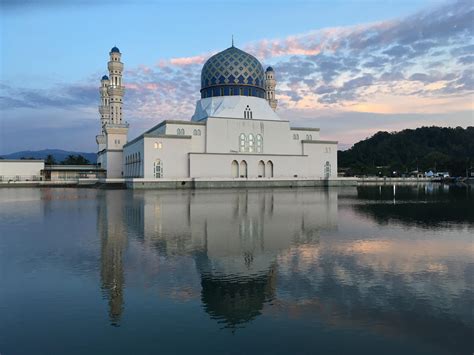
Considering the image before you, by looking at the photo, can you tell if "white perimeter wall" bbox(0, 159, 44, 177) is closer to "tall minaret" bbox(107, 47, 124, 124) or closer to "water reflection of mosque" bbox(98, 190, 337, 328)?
"tall minaret" bbox(107, 47, 124, 124)

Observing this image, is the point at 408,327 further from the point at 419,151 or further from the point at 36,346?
the point at 419,151

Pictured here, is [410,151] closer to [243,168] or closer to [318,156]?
[318,156]

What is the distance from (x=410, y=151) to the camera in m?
99.8

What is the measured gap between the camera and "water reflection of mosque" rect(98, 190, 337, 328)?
19.9 ft

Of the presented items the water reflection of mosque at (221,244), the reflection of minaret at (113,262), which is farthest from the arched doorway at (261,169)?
the reflection of minaret at (113,262)

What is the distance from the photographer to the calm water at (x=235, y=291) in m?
4.72

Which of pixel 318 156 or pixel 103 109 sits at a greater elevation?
pixel 103 109

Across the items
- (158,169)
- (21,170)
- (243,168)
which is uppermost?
(21,170)

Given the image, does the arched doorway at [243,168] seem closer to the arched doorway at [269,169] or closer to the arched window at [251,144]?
the arched window at [251,144]

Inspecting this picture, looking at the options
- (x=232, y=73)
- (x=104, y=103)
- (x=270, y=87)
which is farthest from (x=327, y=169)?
(x=104, y=103)

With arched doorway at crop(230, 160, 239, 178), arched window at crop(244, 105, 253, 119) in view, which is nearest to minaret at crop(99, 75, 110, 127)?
arched window at crop(244, 105, 253, 119)

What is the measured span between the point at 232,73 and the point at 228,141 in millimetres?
8026

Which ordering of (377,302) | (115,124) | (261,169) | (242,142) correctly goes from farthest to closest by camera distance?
1. (115,124)
2. (261,169)
3. (242,142)
4. (377,302)

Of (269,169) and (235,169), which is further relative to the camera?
Answer: (269,169)
